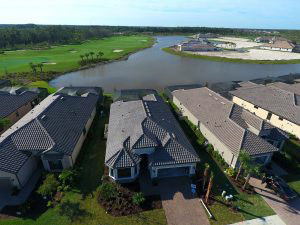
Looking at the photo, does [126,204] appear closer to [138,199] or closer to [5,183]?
[138,199]

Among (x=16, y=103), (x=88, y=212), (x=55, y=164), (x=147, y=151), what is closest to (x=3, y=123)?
(x=16, y=103)

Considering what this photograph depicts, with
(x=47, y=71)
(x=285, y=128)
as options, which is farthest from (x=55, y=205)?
(x=47, y=71)

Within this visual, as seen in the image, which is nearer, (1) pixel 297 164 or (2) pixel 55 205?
(2) pixel 55 205

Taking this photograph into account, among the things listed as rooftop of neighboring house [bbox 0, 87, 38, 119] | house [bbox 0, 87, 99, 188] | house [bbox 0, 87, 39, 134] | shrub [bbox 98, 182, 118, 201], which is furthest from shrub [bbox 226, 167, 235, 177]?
rooftop of neighboring house [bbox 0, 87, 38, 119]

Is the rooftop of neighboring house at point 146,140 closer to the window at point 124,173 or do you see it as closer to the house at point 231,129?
the window at point 124,173

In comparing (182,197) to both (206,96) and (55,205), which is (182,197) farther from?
(206,96)


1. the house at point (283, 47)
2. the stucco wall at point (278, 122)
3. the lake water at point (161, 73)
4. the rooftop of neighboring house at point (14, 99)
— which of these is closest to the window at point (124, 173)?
the rooftop of neighboring house at point (14, 99)

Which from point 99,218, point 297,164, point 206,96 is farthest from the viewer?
point 206,96
